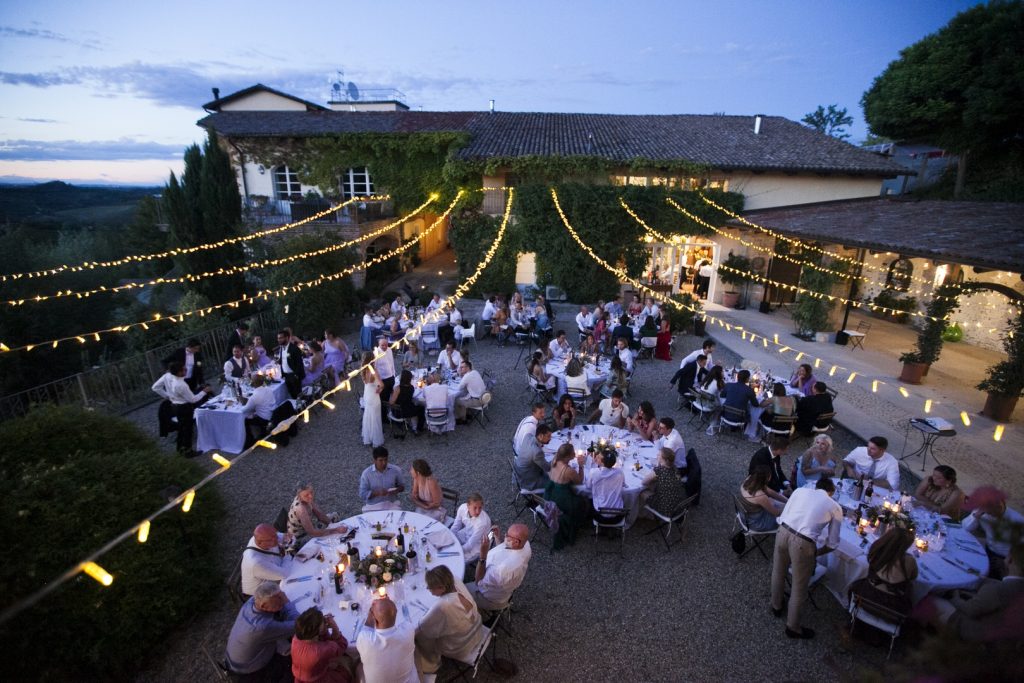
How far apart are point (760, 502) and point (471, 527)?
10.8ft

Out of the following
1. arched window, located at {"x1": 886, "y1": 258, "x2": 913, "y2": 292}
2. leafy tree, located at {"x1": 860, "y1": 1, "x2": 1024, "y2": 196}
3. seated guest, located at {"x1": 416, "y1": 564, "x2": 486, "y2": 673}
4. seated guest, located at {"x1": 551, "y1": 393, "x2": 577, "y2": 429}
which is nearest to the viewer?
seated guest, located at {"x1": 416, "y1": 564, "x2": 486, "y2": 673}

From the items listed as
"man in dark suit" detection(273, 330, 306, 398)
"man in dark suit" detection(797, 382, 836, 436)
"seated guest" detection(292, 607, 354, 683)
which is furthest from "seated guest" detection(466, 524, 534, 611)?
"man in dark suit" detection(797, 382, 836, 436)

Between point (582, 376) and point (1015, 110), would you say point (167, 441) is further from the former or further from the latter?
point (1015, 110)

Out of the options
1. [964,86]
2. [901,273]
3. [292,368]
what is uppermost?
[964,86]

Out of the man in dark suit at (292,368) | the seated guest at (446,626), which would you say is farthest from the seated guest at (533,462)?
the man in dark suit at (292,368)

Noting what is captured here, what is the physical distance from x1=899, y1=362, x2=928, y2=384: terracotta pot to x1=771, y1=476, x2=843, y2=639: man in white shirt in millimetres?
8091

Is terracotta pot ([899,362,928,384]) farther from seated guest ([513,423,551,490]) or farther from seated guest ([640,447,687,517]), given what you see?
seated guest ([513,423,551,490])

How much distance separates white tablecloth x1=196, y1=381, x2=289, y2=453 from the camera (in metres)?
7.91

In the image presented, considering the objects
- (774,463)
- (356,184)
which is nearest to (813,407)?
(774,463)

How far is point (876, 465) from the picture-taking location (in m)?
6.11

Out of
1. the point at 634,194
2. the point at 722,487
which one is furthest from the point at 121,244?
the point at 722,487

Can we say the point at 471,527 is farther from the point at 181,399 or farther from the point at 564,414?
the point at 181,399

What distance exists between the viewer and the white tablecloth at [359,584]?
416 centimetres

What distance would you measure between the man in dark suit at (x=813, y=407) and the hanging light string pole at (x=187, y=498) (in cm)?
660
